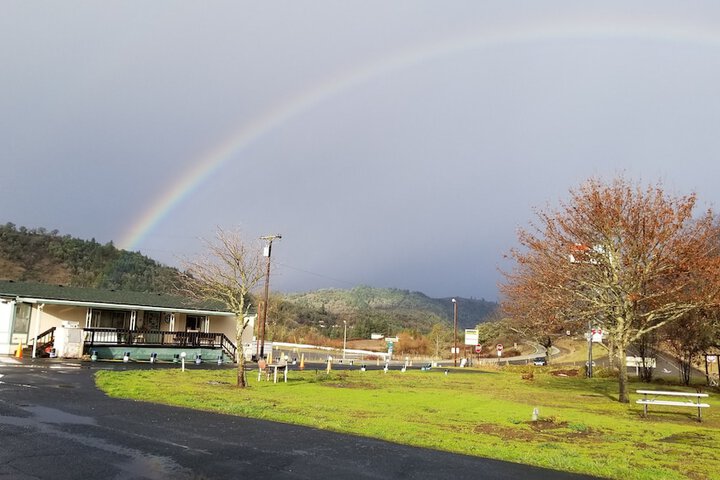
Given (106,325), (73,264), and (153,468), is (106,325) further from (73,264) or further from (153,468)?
(73,264)

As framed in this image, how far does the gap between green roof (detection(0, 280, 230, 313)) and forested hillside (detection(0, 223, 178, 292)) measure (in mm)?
32937

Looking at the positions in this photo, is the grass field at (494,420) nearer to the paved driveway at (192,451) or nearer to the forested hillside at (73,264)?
the paved driveway at (192,451)

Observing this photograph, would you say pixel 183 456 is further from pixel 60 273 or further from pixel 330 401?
pixel 60 273

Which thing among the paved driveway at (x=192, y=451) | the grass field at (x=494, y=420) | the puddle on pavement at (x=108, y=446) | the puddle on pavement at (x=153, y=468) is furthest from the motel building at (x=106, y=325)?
the puddle on pavement at (x=153, y=468)

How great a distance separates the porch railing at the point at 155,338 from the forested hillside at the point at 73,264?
119ft

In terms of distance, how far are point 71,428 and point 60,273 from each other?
8481cm

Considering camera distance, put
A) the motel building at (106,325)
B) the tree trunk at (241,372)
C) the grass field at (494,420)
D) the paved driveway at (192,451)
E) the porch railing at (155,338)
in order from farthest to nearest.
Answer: the porch railing at (155,338), the motel building at (106,325), the tree trunk at (241,372), the grass field at (494,420), the paved driveway at (192,451)

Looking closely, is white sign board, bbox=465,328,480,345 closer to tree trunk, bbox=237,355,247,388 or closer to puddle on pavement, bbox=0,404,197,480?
tree trunk, bbox=237,355,247,388

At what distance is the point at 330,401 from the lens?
56.5 feet

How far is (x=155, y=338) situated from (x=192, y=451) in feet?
118

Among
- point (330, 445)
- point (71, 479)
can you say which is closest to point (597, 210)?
point (330, 445)

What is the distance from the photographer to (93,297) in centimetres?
4081

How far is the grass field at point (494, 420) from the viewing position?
9570mm

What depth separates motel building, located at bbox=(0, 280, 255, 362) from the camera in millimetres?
35719
